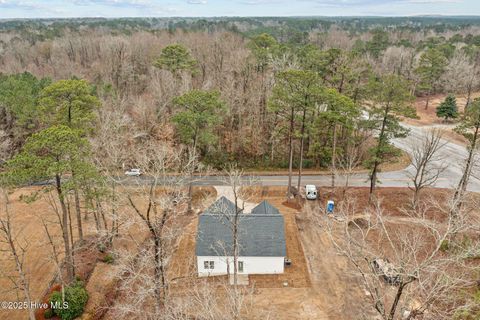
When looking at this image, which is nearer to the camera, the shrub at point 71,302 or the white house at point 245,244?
the shrub at point 71,302

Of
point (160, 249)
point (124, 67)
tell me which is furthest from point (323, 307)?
point (124, 67)

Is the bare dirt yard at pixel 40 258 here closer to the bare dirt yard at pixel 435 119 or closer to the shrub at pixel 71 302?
the shrub at pixel 71 302


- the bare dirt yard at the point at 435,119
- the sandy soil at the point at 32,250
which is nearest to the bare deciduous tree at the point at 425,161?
the bare dirt yard at the point at 435,119

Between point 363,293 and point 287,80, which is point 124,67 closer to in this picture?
point 287,80

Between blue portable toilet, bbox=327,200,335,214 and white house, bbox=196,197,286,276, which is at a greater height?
white house, bbox=196,197,286,276

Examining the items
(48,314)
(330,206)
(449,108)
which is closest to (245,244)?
(330,206)

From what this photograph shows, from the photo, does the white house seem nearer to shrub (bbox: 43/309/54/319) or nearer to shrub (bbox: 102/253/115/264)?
shrub (bbox: 102/253/115/264)

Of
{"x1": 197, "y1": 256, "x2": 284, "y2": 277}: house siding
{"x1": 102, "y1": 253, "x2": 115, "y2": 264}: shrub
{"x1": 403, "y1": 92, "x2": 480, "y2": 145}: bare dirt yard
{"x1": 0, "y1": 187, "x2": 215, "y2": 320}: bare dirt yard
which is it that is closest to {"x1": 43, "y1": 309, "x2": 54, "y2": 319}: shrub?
{"x1": 0, "y1": 187, "x2": 215, "y2": 320}: bare dirt yard
